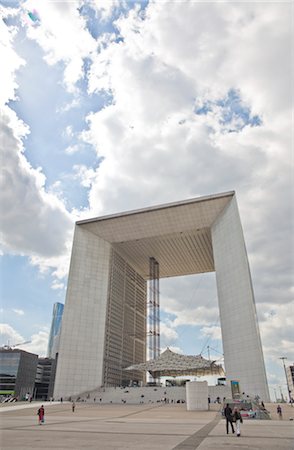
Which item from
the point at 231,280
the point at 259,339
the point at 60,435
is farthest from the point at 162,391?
the point at 60,435

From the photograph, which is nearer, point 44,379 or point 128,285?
point 128,285

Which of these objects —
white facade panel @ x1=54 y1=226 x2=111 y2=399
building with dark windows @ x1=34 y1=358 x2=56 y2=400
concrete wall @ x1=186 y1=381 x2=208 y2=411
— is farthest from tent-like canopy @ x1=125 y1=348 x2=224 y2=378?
building with dark windows @ x1=34 y1=358 x2=56 y2=400

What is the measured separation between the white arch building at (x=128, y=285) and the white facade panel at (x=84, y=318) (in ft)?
0.48

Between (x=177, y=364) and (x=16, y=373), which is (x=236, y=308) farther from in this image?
(x=16, y=373)

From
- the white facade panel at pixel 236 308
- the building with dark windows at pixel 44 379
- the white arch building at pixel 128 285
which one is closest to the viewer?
the white facade panel at pixel 236 308

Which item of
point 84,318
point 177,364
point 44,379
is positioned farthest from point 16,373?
point 177,364

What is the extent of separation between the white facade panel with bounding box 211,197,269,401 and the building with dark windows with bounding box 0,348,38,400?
6274 cm

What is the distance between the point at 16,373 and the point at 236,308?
69.0 m

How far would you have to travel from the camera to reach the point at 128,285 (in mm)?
70312

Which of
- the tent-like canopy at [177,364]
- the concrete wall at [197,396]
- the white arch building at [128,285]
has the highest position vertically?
the white arch building at [128,285]

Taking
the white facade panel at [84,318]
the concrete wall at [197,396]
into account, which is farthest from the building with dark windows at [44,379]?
the concrete wall at [197,396]

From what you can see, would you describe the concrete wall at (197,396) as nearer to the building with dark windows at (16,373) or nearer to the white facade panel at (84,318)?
the white facade panel at (84,318)

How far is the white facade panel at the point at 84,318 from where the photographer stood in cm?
5184

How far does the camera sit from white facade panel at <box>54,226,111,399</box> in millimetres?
51844
